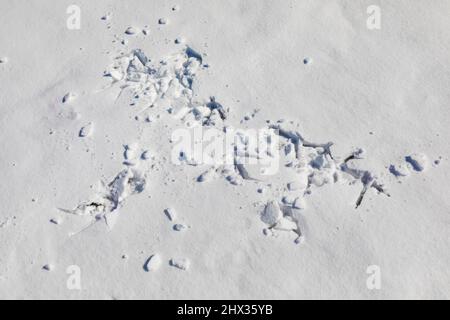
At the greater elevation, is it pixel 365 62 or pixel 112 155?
pixel 365 62

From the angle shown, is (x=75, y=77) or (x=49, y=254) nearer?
(x=49, y=254)

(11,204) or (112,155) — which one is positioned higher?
(112,155)

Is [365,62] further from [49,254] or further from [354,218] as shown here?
[49,254]

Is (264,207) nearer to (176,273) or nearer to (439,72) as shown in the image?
(176,273)

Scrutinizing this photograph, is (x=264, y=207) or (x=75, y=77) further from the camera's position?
(x=75, y=77)

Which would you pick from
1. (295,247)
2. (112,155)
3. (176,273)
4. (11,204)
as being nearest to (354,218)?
(295,247)
